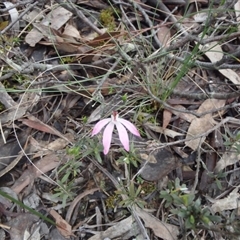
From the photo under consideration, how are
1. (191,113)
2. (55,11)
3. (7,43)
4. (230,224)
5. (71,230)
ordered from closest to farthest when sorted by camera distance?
1. (230,224)
2. (71,230)
3. (191,113)
4. (7,43)
5. (55,11)

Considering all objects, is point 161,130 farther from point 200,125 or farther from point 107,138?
point 107,138

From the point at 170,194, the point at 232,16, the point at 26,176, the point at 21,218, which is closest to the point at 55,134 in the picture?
the point at 26,176

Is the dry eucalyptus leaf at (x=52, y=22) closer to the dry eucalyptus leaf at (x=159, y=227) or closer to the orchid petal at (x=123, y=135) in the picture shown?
the orchid petal at (x=123, y=135)

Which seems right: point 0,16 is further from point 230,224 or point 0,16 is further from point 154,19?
point 230,224

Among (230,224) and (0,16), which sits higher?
(0,16)

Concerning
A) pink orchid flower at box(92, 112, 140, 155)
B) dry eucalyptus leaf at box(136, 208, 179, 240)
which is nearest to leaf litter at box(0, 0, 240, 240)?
dry eucalyptus leaf at box(136, 208, 179, 240)

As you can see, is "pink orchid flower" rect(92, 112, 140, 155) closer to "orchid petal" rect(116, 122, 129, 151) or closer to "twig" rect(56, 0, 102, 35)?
"orchid petal" rect(116, 122, 129, 151)

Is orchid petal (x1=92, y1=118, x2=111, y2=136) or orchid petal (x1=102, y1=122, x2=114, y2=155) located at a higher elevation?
orchid petal (x1=92, y1=118, x2=111, y2=136)

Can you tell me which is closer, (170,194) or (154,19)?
(170,194)

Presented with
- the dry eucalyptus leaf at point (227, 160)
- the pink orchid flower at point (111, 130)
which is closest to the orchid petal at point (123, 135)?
the pink orchid flower at point (111, 130)
